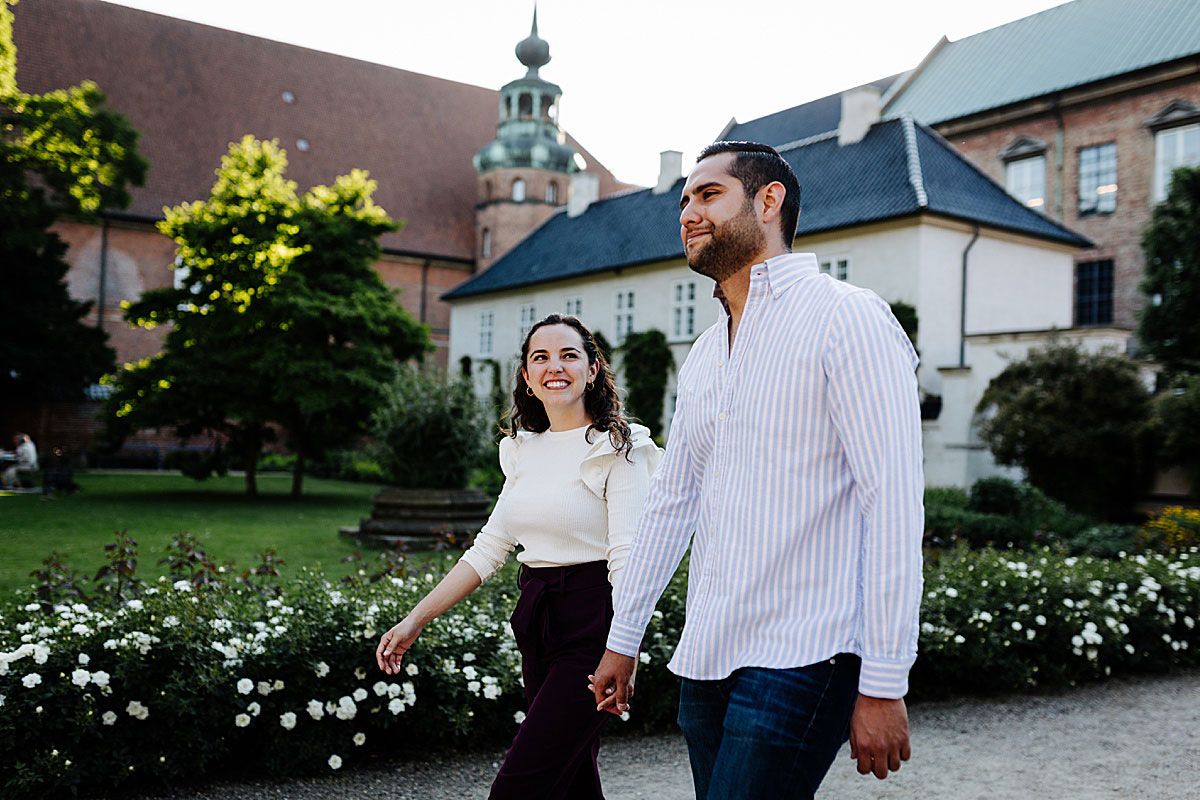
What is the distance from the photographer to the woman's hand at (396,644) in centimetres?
331

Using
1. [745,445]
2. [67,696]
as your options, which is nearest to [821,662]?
[745,445]

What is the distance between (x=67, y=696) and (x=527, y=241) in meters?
35.5

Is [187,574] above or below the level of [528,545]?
below

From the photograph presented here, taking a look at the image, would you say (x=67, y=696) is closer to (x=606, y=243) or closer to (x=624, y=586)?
(x=624, y=586)

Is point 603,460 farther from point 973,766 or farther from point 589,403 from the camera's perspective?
point 973,766

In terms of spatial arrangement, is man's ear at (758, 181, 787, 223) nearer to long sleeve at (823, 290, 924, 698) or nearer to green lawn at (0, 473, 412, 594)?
long sleeve at (823, 290, 924, 698)

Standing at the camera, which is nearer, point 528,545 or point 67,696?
point 528,545

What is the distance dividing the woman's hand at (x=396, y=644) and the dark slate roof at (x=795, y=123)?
37272mm

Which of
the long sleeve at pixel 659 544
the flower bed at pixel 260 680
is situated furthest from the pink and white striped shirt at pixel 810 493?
the flower bed at pixel 260 680

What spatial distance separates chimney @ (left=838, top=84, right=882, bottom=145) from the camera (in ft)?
90.2

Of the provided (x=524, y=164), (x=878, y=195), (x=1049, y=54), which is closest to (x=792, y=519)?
(x=878, y=195)

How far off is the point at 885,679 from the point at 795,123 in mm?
40898

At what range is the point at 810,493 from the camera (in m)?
2.22

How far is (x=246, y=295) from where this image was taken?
81.9 feet
